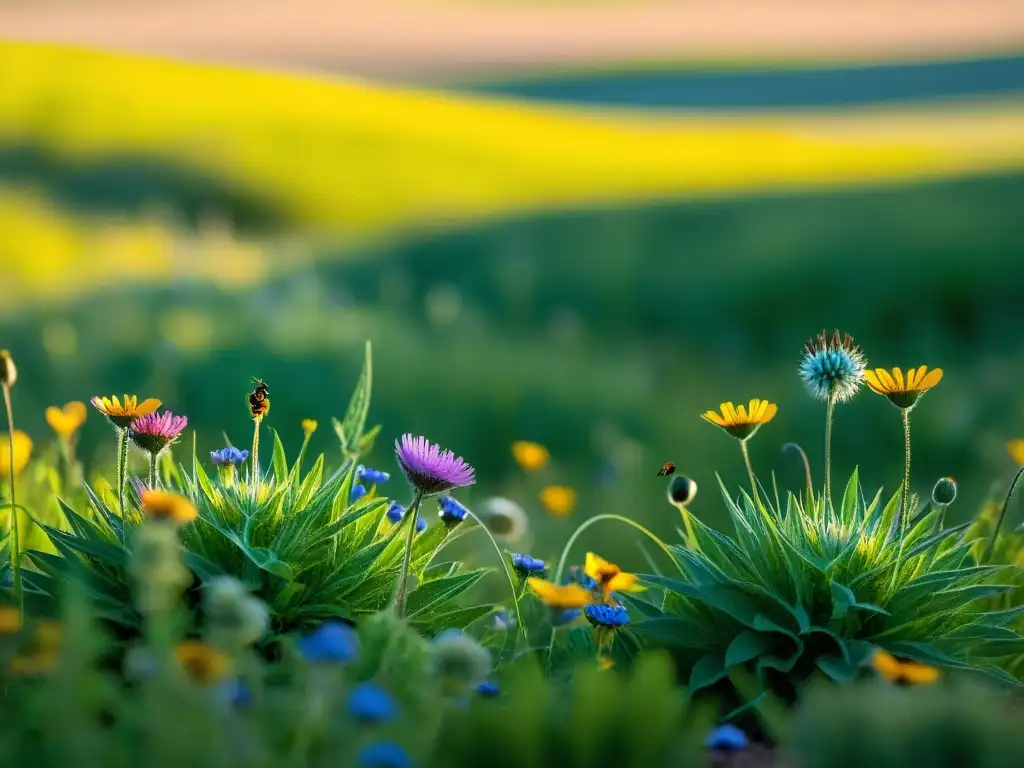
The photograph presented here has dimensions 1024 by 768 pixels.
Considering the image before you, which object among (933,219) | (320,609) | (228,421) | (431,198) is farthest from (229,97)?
(320,609)

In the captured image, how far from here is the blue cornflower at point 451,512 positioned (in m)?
2.97

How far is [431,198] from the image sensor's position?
25.0 meters

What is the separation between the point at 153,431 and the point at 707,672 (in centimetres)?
140

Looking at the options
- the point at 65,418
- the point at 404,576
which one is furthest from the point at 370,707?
the point at 65,418

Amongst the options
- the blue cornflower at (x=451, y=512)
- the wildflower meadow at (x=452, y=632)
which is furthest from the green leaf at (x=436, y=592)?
the blue cornflower at (x=451, y=512)

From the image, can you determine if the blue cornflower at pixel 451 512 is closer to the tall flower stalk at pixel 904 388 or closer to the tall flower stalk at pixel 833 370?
the tall flower stalk at pixel 833 370

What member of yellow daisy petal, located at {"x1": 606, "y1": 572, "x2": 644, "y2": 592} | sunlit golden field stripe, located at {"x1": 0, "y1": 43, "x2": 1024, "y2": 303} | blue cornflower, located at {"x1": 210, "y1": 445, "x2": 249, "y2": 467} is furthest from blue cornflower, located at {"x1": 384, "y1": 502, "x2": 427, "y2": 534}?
sunlit golden field stripe, located at {"x1": 0, "y1": 43, "x2": 1024, "y2": 303}

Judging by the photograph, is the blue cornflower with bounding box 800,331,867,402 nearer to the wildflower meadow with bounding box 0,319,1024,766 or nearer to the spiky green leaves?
the wildflower meadow with bounding box 0,319,1024,766

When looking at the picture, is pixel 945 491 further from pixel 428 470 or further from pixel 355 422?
pixel 355 422

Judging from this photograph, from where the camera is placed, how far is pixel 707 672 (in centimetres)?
277

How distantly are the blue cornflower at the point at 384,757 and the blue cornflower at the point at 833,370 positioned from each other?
1555 millimetres

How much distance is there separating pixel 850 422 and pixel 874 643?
577cm

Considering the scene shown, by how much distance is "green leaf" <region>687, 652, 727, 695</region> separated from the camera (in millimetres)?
2709

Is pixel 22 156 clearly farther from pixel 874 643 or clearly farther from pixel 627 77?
pixel 627 77
